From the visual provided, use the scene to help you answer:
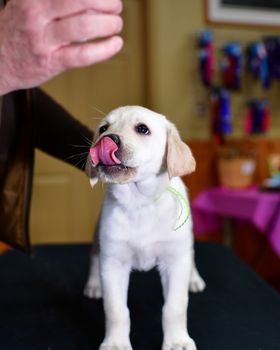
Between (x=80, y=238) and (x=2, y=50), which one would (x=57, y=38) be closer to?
(x=2, y=50)

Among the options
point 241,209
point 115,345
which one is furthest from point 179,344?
point 241,209

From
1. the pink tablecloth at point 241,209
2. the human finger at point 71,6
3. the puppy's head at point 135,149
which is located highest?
the human finger at point 71,6

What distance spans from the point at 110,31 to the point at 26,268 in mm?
997

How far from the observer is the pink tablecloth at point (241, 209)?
230cm

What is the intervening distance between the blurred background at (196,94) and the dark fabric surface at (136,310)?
5.23ft

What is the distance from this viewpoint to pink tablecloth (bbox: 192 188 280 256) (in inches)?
90.5

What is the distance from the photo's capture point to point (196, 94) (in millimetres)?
2977

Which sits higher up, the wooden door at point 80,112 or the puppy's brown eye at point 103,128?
the puppy's brown eye at point 103,128

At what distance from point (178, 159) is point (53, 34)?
34 centimetres

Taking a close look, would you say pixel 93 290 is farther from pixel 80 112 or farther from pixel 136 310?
pixel 80 112

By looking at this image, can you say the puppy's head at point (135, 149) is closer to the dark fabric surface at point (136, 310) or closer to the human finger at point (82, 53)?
the human finger at point (82, 53)

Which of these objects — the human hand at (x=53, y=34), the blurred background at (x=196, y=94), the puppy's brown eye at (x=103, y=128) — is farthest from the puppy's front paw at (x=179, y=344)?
the blurred background at (x=196, y=94)

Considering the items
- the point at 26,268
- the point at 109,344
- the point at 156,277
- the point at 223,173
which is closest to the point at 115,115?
the point at 109,344

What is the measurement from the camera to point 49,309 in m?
0.99
